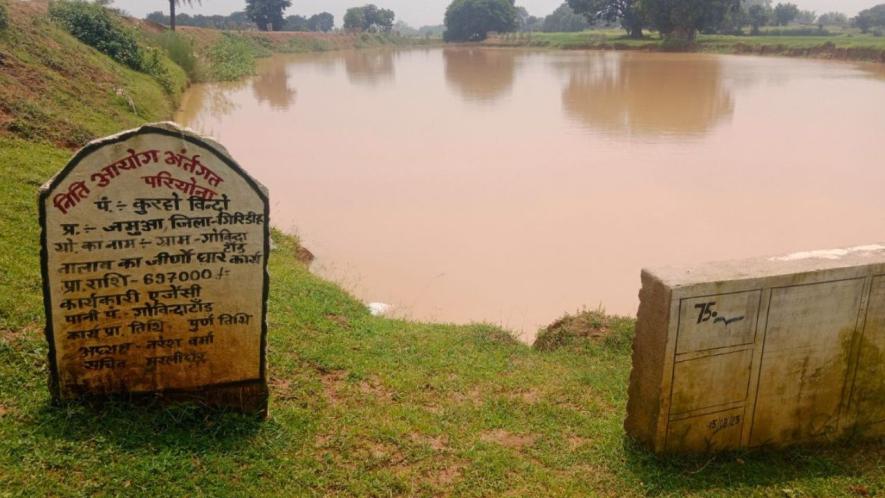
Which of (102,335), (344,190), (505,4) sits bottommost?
(344,190)

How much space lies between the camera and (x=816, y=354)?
3195mm

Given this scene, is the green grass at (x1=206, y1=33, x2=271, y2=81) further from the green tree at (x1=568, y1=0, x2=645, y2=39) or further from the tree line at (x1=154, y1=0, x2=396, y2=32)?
the green tree at (x1=568, y1=0, x2=645, y2=39)

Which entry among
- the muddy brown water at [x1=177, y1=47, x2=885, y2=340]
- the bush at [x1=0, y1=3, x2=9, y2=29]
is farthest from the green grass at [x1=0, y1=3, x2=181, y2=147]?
the muddy brown water at [x1=177, y1=47, x2=885, y2=340]

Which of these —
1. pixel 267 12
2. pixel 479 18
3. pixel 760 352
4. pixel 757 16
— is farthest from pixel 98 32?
pixel 757 16

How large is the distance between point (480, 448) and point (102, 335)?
5.97 ft

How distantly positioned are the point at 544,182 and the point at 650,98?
12.4 metres

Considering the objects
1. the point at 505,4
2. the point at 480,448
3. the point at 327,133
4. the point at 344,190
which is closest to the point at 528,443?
the point at 480,448

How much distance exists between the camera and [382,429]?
132 inches

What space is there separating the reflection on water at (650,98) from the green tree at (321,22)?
71.1 metres

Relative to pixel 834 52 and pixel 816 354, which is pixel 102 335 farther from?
pixel 834 52

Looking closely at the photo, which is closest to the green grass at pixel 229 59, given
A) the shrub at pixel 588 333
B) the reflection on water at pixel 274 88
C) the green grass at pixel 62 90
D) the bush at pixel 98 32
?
the reflection on water at pixel 274 88

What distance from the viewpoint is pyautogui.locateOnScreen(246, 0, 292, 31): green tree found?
6350 cm

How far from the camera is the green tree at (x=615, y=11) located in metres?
55.8

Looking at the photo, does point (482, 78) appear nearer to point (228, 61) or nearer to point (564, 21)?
point (228, 61)
